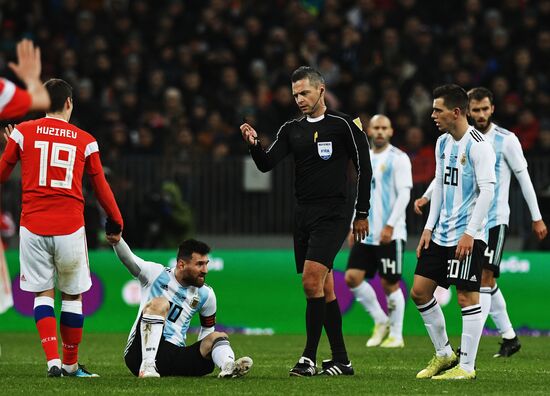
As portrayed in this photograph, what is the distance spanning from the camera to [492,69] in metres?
19.8

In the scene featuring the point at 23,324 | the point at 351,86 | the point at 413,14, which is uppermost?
the point at 413,14

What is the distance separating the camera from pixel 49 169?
9.14 m

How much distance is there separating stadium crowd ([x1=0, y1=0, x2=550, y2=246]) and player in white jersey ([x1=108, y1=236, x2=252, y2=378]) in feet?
26.3

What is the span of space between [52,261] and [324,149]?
224cm

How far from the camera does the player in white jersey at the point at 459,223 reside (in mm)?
8984

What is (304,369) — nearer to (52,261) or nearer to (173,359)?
(173,359)

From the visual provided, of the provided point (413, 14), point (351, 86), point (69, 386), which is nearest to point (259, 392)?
point (69, 386)

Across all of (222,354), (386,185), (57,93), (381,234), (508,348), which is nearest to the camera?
(222,354)

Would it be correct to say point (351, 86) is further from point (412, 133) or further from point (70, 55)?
point (70, 55)

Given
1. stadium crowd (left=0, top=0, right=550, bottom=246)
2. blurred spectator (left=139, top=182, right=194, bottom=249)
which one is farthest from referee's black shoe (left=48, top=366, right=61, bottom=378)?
stadium crowd (left=0, top=0, right=550, bottom=246)

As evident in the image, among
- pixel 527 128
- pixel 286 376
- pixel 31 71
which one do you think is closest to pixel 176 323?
pixel 286 376

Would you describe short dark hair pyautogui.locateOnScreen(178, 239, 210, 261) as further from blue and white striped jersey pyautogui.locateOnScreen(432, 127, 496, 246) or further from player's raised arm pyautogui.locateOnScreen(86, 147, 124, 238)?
blue and white striped jersey pyautogui.locateOnScreen(432, 127, 496, 246)

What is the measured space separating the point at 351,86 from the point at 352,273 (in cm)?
659

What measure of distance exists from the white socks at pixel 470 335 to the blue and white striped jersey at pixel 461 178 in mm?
525
